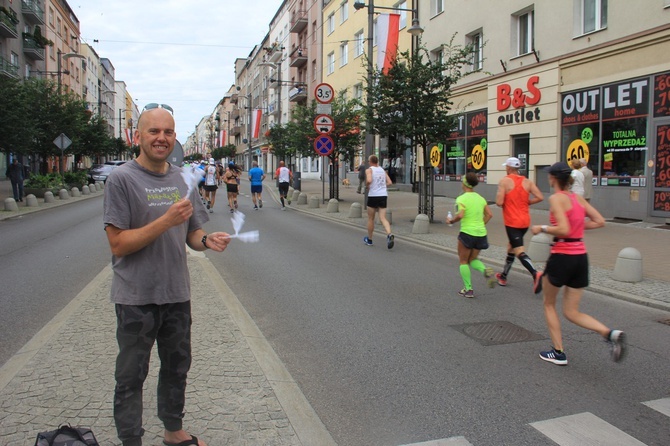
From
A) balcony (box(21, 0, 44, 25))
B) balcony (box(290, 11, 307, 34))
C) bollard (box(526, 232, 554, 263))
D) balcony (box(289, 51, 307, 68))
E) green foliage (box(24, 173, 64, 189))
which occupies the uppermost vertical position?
balcony (box(290, 11, 307, 34))

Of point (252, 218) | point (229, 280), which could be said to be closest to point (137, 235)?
point (229, 280)

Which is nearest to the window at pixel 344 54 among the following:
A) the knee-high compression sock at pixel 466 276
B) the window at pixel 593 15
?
the window at pixel 593 15

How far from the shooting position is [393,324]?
550 centimetres

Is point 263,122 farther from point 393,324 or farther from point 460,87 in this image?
point 393,324

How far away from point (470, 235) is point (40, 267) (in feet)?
22.4

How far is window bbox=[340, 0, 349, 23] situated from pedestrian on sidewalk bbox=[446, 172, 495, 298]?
1249 inches

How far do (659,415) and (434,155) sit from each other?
831 inches

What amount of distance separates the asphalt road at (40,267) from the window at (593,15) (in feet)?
47.5

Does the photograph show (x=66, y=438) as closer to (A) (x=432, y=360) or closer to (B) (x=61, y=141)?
(A) (x=432, y=360)

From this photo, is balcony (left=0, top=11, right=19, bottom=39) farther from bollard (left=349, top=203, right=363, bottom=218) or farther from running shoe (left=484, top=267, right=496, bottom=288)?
running shoe (left=484, top=267, right=496, bottom=288)

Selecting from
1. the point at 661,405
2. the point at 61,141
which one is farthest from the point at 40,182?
the point at 661,405

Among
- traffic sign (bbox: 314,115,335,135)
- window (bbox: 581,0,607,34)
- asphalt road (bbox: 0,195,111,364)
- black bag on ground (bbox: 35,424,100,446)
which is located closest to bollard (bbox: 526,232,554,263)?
asphalt road (bbox: 0,195,111,364)

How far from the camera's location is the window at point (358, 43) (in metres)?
33.0

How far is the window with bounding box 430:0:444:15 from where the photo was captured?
76.2 feet
